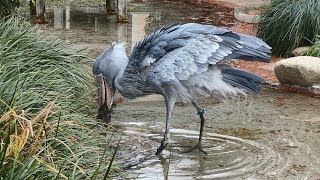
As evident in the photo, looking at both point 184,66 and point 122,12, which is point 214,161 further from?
point 122,12

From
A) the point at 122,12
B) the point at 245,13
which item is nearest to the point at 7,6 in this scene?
the point at 122,12

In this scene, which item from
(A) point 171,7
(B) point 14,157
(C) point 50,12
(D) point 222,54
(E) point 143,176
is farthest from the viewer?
(A) point 171,7

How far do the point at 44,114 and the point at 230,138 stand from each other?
2738 mm

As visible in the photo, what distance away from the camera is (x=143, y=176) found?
5.54 meters

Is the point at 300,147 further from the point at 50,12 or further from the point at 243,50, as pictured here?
the point at 50,12

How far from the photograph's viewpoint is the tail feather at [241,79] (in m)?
6.04

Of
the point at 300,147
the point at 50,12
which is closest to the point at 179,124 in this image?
the point at 300,147

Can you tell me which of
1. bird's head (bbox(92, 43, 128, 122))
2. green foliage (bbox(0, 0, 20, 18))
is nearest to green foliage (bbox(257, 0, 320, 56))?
green foliage (bbox(0, 0, 20, 18))

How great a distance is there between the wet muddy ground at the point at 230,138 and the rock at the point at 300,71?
27 cm

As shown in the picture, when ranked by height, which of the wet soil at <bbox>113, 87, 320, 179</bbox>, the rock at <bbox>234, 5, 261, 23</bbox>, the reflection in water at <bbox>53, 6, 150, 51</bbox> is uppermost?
the wet soil at <bbox>113, 87, 320, 179</bbox>

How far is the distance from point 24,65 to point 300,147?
8.90 ft

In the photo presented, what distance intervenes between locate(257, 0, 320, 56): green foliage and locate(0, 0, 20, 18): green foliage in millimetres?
4492

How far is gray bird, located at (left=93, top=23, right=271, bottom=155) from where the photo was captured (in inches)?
231

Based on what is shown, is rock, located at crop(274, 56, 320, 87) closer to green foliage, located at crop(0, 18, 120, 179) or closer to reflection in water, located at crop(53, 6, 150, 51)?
green foliage, located at crop(0, 18, 120, 179)
